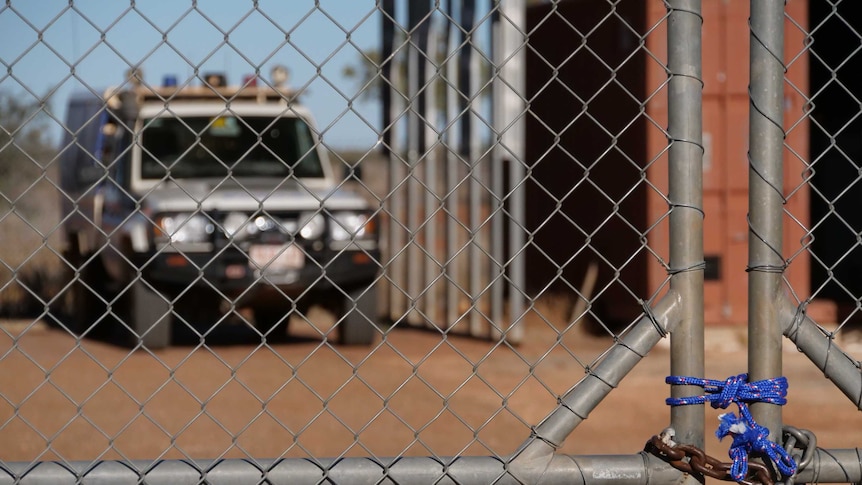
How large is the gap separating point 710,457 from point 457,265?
10992 mm

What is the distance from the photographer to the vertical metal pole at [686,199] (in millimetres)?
2592

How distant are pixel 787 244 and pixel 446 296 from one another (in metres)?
3.66

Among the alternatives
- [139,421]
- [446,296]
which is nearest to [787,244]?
[446,296]

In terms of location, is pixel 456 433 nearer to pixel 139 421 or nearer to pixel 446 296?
pixel 139 421

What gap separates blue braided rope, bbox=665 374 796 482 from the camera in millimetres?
2574

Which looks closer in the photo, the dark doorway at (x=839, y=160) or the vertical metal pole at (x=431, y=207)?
the vertical metal pole at (x=431, y=207)

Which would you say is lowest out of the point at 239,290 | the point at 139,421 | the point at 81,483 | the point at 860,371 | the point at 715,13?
the point at 139,421

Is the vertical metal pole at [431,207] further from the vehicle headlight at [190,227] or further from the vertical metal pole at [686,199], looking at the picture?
the vertical metal pole at [686,199]

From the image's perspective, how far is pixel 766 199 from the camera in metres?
2.62

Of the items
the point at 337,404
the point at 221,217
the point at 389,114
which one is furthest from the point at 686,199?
the point at 389,114

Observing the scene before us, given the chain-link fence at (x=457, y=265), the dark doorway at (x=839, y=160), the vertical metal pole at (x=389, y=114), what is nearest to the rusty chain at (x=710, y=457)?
the chain-link fence at (x=457, y=265)

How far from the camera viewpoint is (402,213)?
1398 centimetres

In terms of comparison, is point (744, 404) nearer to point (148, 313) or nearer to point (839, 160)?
point (148, 313)

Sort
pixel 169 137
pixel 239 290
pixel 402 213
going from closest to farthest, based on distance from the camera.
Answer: pixel 239 290 < pixel 169 137 < pixel 402 213
